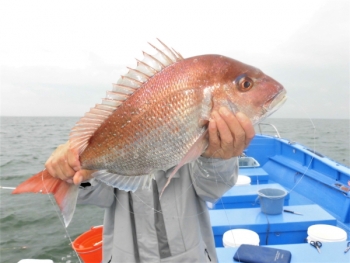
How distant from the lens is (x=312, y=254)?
2.91 m

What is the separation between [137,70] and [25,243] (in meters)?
8.14

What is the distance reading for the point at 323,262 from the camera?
9.07 ft

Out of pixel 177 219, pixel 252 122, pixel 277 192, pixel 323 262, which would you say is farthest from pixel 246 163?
pixel 252 122

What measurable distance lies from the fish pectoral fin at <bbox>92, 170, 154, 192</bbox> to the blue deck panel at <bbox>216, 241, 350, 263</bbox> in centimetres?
165

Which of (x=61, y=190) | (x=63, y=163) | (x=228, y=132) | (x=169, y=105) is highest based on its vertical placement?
(x=169, y=105)

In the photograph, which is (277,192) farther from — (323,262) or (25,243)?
(25,243)

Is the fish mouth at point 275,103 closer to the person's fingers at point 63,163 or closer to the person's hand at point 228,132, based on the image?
the person's hand at point 228,132

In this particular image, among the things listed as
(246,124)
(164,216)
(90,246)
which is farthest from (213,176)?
(90,246)

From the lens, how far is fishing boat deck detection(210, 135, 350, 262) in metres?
3.07

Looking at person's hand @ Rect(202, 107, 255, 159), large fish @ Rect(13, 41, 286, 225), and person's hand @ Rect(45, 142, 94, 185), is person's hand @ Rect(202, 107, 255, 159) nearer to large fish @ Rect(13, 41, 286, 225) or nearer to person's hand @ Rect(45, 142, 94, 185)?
large fish @ Rect(13, 41, 286, 225)

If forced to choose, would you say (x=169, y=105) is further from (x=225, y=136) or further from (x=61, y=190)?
(x=61, y=190)

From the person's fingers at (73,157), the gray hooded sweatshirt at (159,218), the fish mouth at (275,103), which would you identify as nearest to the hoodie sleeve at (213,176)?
the gray hooded sweatshirt at (159,218)

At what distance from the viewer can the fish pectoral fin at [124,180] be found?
1.76 meters

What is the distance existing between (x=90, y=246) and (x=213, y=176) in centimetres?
311
